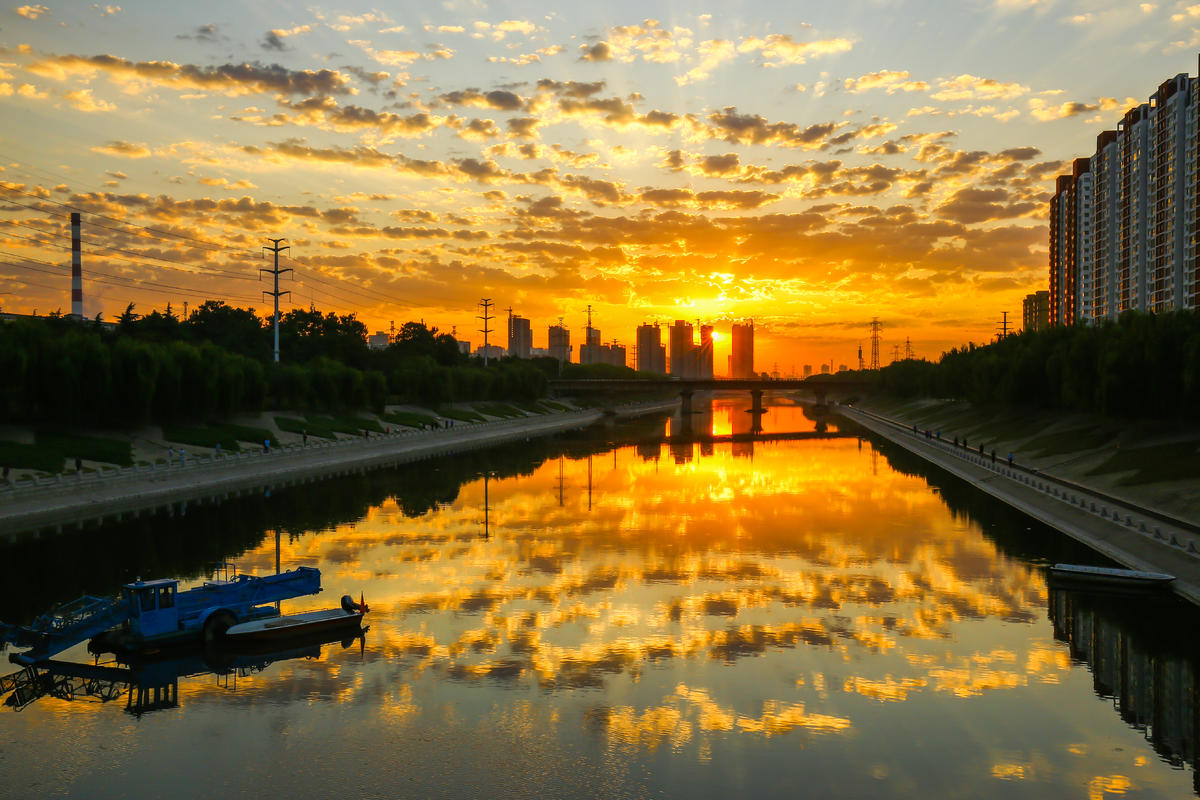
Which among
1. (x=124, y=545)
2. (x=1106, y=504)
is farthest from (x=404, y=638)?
(x=1106, y=504)

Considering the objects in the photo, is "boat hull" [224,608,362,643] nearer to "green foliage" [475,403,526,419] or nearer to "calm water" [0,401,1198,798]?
"calm water" [0,401,1198,798]

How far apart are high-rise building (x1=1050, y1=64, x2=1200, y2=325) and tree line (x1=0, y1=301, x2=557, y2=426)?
102896mm

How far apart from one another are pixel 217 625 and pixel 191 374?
5964 centimetres

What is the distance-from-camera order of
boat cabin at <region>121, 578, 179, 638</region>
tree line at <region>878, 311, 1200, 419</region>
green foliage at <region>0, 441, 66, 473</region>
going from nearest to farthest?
1. boat cabin at <region>121, 578, 179, 638</region>
2. green foliage at <region>0, 441, 66, 473</region>
3. tree line at <region>878, 311, 1200, 419</region>

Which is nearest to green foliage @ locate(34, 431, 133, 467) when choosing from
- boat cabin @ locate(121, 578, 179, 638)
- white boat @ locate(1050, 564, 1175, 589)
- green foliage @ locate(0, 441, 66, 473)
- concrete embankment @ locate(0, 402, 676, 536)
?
green foliage @ locate(0, 441, 66, 473)

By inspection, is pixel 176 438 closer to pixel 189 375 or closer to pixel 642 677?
pixel 189 375

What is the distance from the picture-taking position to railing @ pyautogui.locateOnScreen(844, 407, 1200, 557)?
3684 cm

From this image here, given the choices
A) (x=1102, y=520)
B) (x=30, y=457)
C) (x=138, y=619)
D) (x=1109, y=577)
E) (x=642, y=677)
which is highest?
(x=30, y=457)

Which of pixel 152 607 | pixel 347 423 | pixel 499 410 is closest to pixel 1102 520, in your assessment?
pixel 152 607

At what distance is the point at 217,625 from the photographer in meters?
27.5

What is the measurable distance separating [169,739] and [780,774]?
45.1ft

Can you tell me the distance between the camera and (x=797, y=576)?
120ft

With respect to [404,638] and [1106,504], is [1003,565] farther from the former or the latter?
[404,638]

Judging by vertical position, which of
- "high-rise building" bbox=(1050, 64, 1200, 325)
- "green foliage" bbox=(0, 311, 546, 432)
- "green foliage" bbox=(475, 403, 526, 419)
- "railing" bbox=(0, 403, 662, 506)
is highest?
"high-rise building" bbox=(1050, 64, 1200, 325)
